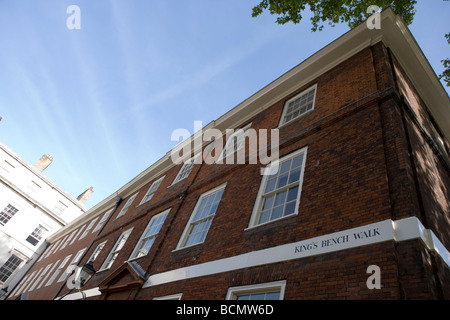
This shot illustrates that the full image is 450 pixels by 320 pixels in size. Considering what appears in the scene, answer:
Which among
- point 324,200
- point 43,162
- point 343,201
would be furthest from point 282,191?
point 43,162

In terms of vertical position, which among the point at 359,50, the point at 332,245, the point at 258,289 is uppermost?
the point at 359,50

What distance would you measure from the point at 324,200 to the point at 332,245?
44.5 inches

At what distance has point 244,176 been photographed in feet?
29.7

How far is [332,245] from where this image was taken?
5.00 metres

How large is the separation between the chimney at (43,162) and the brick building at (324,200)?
1139 inches

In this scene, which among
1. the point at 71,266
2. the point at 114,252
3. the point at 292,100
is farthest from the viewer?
the point at 71,266

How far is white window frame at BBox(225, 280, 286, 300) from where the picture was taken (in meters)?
5.23

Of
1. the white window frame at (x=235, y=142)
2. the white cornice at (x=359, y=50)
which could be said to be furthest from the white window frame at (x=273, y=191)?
the white cornice at (x=359, y=50)

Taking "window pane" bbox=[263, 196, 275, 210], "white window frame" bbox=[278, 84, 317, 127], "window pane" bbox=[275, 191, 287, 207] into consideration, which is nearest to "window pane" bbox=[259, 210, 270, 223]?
"window pane" bbox=[263, 196, 275, 210]

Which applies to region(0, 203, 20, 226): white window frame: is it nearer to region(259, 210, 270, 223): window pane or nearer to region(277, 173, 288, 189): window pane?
region(259, 210, 270, 223): window pane

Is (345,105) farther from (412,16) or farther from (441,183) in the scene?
(412,16)

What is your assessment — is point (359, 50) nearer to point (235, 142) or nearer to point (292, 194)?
point (235, 142)

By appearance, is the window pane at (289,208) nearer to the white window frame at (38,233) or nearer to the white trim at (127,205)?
the white trim at (127,205)
